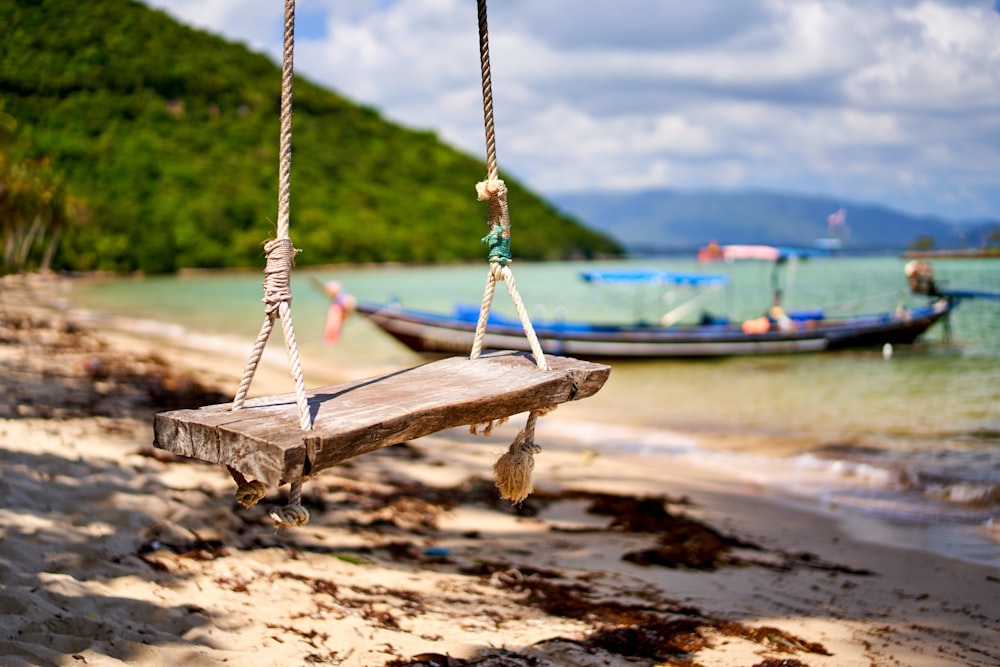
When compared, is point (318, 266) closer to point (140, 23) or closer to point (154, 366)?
point (140, 23)

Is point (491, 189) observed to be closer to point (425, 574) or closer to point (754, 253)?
point (425, 574)

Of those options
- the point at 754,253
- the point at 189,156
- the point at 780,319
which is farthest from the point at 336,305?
the point at 189,156

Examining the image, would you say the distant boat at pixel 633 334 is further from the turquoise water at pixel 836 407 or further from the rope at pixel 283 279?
the rope at pixel 283 279

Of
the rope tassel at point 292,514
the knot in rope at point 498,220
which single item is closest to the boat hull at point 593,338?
the knot in rope at point 498,220

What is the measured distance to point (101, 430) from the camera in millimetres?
5496

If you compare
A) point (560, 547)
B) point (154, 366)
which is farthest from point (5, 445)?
point (154, 366)

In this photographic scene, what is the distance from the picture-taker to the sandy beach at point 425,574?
3025mm

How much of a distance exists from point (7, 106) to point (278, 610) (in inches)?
1436

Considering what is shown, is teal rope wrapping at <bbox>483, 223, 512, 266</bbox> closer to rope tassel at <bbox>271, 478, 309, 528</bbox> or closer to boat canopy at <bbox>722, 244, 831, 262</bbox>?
rope tassel at <bbox>271, 478, 309, 528</bbox>

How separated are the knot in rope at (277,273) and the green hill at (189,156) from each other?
1016 inches

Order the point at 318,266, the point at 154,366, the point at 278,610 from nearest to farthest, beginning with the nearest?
1. the point at 278,610
2. the point at 154,366
3. the point at 318,266

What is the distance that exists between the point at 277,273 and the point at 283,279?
0.07 ft

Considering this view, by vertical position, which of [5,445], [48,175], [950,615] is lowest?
[950,615]

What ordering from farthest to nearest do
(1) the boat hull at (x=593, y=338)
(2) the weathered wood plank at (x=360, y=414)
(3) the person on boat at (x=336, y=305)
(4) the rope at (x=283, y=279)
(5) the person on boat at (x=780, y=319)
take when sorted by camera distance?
(5) the person on boat at (x=780, y=319)
(1) the boat hull at (x=593, y=338)
(3) the person on boat at (x=336, y=305)
(4) the rope at (x=283, y=279)
(2) the weathered wood plank at (x=360, y=414)
